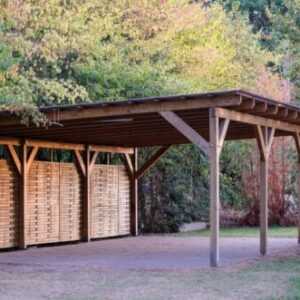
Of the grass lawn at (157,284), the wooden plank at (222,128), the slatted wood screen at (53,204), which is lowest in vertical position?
the grass lawn at (157,284)

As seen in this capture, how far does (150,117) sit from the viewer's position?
12.9 meters

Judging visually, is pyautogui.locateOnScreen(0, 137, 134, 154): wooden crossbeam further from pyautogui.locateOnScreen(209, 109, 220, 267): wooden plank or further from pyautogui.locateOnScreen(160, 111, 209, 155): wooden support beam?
pyautogui.locateOnScreen(209, 109, 220, 267): wooden plank

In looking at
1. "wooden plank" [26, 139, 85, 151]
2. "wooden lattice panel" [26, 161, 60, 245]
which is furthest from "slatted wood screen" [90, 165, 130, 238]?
"wooden lattice panel" [26, 161, 60, 245]

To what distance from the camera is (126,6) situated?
18375 millimetres

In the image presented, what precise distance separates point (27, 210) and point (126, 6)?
19.7 feet

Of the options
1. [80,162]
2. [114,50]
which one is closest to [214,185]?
[80,162]

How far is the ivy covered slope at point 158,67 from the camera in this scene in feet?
52.1

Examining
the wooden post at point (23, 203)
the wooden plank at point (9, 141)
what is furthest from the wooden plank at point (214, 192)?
the wooden post at point (23, 203)

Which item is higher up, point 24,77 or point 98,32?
point 98,32

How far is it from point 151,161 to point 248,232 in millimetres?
3697

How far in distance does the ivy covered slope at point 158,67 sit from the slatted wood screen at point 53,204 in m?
1.56

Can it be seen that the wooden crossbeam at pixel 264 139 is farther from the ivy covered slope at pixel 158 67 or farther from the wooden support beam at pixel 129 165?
the wooden support beam at pixel 129 165

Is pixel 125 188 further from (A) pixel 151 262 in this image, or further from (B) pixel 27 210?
(A) pixel 151 262

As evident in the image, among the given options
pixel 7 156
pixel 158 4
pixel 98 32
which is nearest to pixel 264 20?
pixel 158 4
